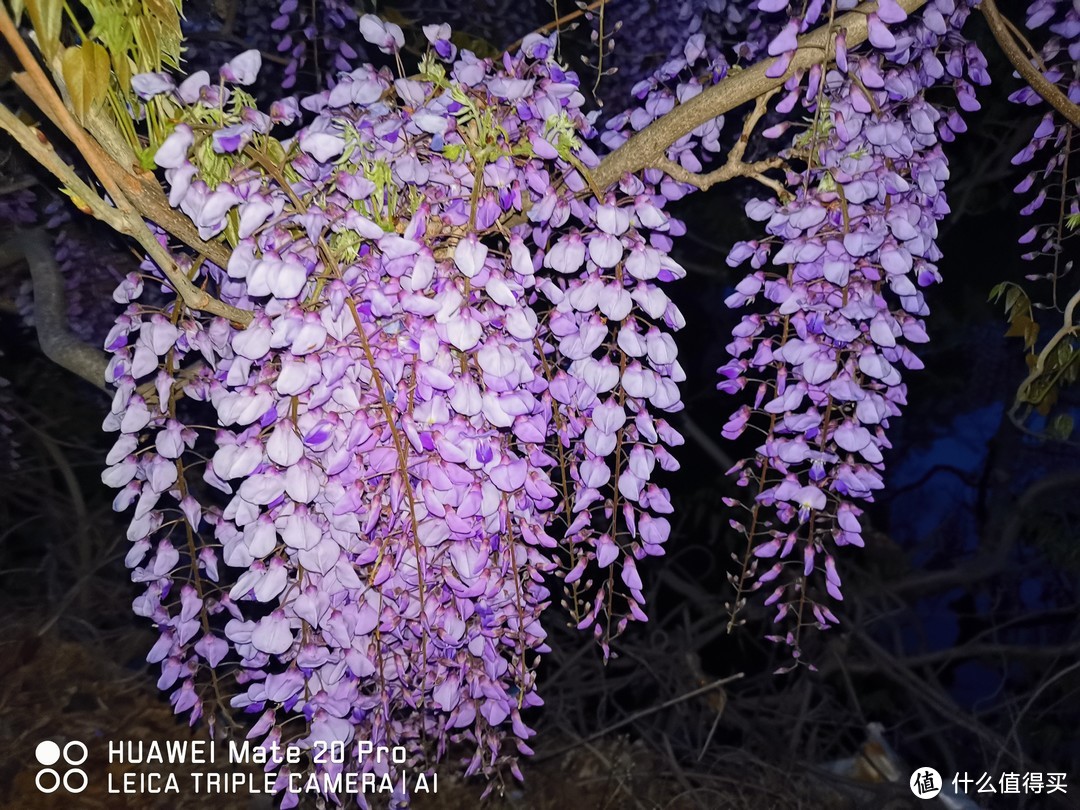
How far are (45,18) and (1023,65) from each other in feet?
2.95

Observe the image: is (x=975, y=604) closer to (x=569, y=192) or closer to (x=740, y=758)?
(x=740, y=758)

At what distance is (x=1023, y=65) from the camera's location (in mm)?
923

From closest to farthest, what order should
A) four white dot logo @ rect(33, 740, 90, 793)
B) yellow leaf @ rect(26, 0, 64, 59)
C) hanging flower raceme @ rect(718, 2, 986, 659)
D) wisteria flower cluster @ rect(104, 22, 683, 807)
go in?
yellow leaf @ rect(26, 0, 64, 59) < wisteria flower cluster @ rect(104, 22, 683, 807) < hanging flower raceme @ rect(718, 2, 986, 659) < four white dot logo @ rect(33, 740, 90, 793)

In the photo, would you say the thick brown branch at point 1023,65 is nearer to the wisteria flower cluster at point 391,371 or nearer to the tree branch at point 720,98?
the tree branch at point 720,98

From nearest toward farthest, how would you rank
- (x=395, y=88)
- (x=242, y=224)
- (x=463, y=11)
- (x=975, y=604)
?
1. (x=242, y=224)
2. (x=395, y=88)
3. (x=463, y=11)
4. (x=975, y=604)

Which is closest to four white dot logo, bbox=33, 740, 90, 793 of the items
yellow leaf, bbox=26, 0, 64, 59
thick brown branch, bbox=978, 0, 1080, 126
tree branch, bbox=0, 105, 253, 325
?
tree branch, bbox=0, 105, 253, 325

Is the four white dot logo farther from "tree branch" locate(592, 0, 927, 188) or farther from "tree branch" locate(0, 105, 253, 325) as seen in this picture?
"tree branch" locate(592, 0, 927, 188)

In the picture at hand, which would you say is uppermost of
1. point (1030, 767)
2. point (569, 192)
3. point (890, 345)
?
point (569, 192)

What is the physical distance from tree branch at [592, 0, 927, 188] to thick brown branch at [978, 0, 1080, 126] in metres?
0.14

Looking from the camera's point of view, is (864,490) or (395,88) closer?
(395,88)

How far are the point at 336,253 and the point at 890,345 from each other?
589mm

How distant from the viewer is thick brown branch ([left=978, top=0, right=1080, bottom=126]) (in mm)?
896

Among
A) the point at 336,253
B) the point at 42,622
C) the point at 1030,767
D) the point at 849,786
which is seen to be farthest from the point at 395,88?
the point at 1030,767

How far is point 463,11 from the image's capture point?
60.9 inches
